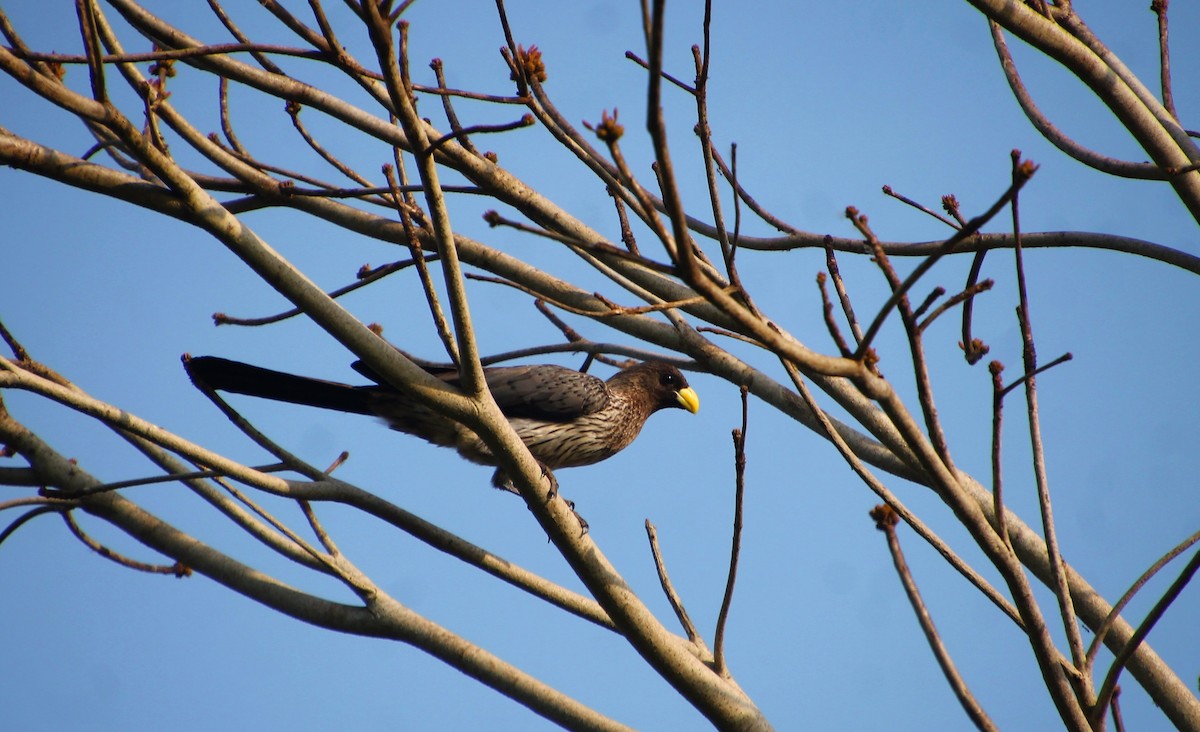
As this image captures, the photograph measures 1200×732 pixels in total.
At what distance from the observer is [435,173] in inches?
107

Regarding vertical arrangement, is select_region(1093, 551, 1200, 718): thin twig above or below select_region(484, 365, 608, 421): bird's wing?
below

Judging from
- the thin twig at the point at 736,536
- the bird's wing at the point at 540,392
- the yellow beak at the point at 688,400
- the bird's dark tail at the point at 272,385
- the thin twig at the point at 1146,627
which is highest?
the yellow beak at the point at 688,400

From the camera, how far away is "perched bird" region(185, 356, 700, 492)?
4.73m

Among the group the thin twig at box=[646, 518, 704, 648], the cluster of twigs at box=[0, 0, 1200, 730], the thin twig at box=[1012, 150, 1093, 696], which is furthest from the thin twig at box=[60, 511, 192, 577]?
the thin twig at box=[1012, 150, 1093, 696]

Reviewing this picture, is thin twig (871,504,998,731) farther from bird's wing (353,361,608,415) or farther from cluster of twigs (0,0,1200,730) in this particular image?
bird's wing (353,361,608,415)

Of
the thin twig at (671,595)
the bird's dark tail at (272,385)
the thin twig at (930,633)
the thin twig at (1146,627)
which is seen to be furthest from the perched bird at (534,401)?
the thin twig at (1146,627)

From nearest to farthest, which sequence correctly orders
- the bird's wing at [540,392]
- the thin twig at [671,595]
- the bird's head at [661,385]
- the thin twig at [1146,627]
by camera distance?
the thin twig at [1146,627] → the thin twig at [671,595] → the bird's wing at [540,392] → the bird's head at [661,385]

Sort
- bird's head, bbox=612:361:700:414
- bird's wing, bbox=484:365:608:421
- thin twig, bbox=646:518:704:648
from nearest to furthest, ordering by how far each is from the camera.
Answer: thin twig, bbox=646:518:704:648 < bird's wing, bbox=484:365:608:421 < bird's head, bbox=612:361:700:414

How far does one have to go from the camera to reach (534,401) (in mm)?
6156

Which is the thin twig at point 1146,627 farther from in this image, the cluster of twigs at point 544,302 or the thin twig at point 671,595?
the thin twig at point 671,595

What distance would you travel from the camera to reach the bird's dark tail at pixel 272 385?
4512 mm

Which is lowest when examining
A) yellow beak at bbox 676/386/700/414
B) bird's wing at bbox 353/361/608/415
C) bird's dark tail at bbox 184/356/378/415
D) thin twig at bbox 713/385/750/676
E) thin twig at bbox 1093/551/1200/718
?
thin twig at bbox 1093/551/1200/718

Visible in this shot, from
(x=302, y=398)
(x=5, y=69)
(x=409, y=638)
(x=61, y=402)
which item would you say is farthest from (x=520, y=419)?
(x=5, y=69)

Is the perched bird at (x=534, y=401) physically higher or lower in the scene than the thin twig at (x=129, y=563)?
higher
